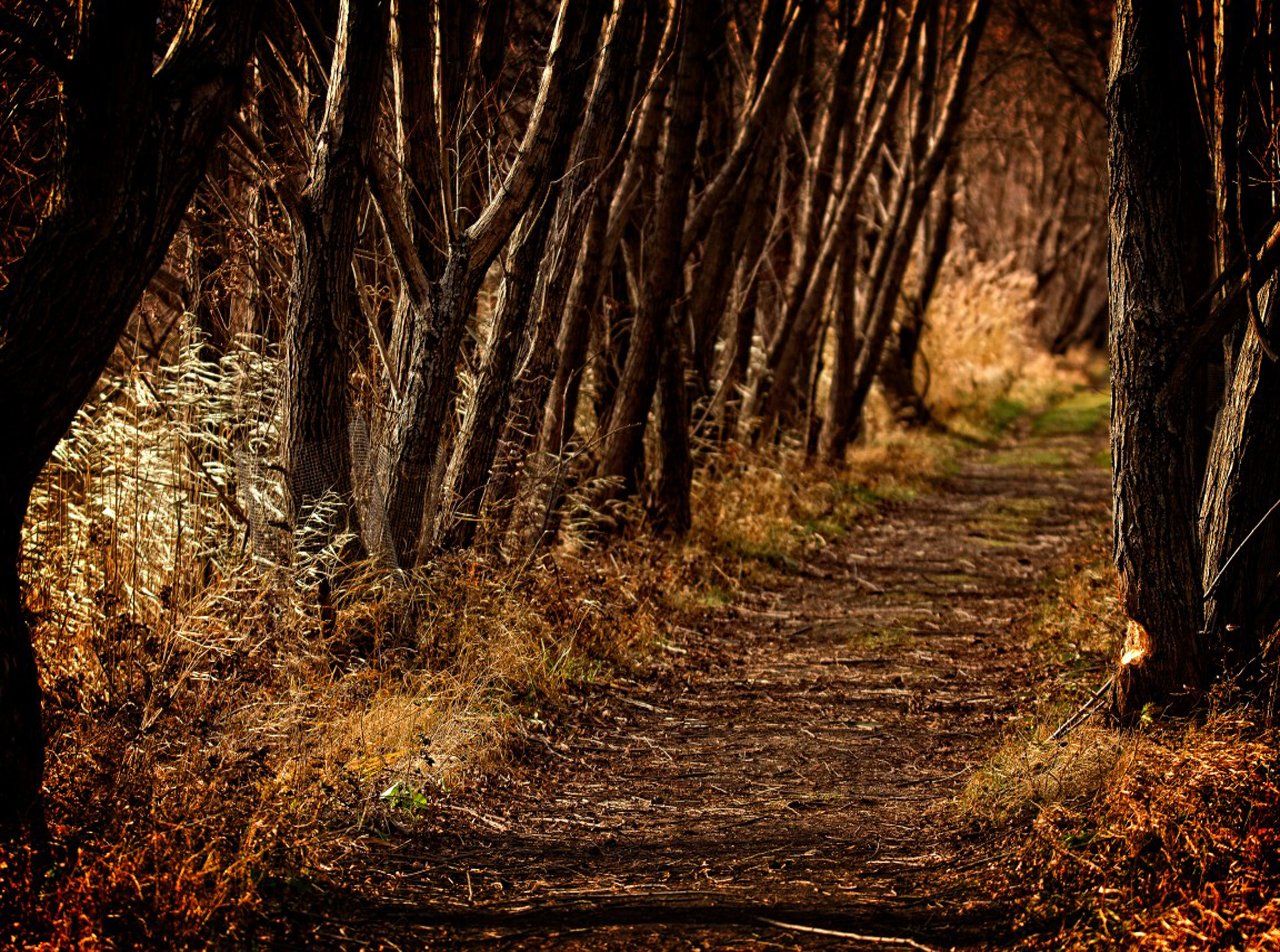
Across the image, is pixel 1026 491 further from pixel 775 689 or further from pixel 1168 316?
pixel 1168 316

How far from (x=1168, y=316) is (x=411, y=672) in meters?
3.58

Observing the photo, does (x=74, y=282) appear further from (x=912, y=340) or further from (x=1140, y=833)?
(x=912, y=340)

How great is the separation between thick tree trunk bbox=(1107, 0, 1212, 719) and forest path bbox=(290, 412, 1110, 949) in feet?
3.67

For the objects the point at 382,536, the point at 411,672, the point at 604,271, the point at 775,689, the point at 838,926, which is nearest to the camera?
the point at 838,926

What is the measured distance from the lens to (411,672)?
6148 mm

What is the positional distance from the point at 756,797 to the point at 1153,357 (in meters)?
2.35

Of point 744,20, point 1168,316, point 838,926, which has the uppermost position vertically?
point 744,20

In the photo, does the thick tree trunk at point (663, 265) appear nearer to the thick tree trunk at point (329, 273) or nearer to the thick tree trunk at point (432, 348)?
the thick tree trunk at point (432, 348)

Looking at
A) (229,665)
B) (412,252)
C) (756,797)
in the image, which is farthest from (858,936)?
(412,252)

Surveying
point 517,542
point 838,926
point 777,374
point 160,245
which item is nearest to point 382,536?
point 517,542

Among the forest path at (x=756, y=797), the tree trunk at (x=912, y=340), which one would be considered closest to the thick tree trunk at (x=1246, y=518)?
the forest path at (x=756, y=797)

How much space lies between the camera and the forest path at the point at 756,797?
162 inches

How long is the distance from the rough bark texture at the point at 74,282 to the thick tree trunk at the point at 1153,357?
10.9ft

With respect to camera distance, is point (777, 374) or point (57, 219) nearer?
point (57, 219)
